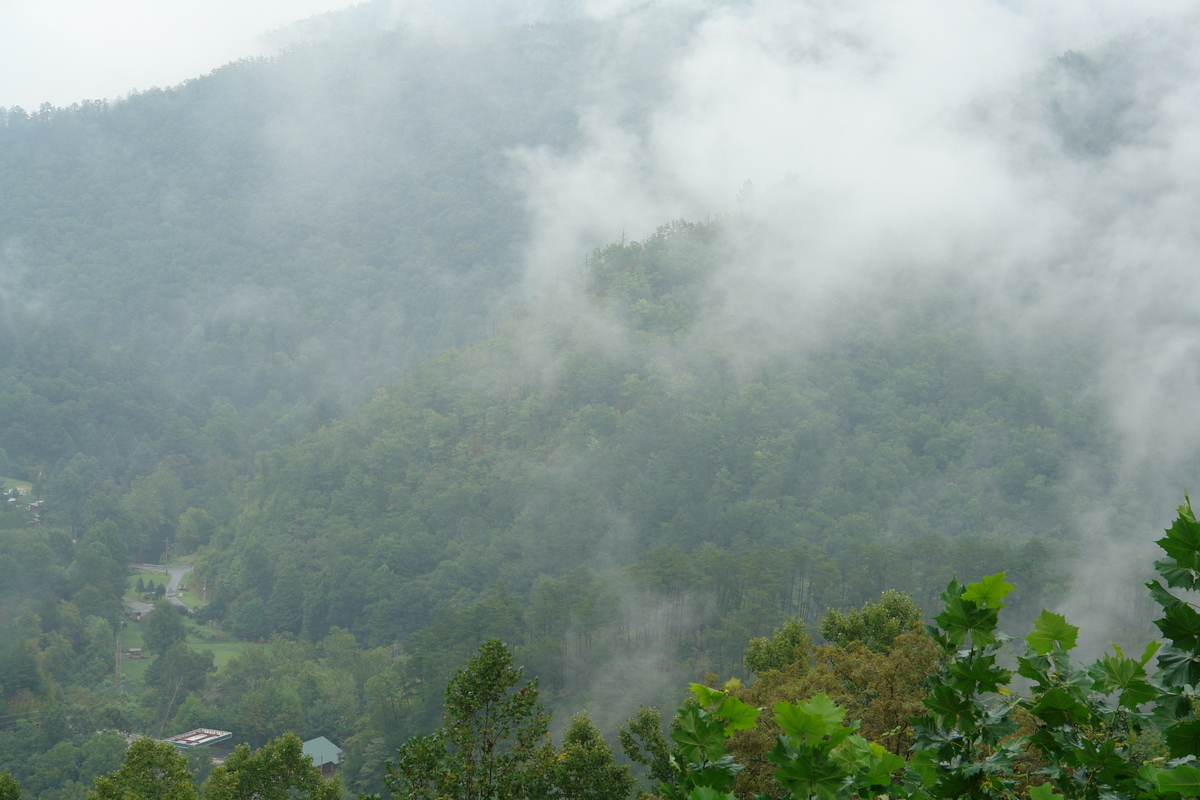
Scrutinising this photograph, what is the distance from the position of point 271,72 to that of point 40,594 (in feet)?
524

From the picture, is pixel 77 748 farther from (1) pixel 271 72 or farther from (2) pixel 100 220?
(1) pixel 271 72

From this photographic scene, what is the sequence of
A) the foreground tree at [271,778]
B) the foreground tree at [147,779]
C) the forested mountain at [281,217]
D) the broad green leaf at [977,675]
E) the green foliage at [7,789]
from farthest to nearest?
the forested mountain at [281,217] < the foreground tree at [271,778] < the foreground tree at [147,779] < the green foliage at [7,789] < the broad green leaf at [977,675]

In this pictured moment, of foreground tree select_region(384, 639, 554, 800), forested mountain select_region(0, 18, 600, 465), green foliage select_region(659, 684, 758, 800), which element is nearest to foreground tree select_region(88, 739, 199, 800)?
foreground tree select_region(384, 639, 554, 800)

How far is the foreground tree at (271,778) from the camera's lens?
66.2ft

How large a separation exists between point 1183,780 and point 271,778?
21464 millimetres

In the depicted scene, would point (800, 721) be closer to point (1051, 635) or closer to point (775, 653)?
point (1051, 635)

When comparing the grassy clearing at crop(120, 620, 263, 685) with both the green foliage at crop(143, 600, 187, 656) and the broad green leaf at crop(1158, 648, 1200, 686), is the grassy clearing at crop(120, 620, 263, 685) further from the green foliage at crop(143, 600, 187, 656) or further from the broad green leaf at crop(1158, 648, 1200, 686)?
the broad green leaf at crop(1158, 648, 1200, 686)

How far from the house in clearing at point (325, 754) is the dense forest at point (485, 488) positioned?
206 centimetres

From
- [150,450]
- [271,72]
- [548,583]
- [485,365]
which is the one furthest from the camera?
[271,72]

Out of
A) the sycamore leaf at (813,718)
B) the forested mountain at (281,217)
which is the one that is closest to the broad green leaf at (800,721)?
the sycamore leaf at (813,718)

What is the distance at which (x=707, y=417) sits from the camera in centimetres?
8006

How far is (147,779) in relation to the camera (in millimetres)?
19406

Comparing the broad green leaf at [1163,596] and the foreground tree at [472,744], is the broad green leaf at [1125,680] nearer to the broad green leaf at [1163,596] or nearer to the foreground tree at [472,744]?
the broad green leaf at [1163,596]

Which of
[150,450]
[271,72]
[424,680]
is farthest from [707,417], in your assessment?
[271,72]
